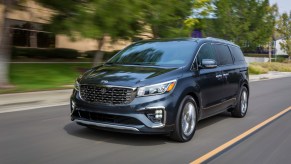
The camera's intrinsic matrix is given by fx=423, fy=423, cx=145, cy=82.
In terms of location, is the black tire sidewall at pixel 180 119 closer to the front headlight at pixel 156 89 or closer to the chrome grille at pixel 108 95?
the front headlight at pixel 156 89

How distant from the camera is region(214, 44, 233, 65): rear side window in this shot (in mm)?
8818

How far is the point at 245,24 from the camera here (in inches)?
1633

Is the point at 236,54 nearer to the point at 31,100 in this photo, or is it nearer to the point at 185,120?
the point at 185,120

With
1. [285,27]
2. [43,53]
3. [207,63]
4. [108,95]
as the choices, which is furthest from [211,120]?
[285,27]

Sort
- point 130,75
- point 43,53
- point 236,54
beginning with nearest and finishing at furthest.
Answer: point 130,75 → point 236,54 → point 43,53

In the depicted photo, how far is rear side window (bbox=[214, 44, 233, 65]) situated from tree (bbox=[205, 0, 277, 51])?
30.9 metres

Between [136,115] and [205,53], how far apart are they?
96.1 inches

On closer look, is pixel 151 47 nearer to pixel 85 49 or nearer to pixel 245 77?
pixel 245 77

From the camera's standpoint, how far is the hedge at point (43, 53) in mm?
23250

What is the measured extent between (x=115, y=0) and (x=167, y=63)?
764 centimetres

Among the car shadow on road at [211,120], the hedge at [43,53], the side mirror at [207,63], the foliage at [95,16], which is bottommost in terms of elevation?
the car shadow on road at [211,120]

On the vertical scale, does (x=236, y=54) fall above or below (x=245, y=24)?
below

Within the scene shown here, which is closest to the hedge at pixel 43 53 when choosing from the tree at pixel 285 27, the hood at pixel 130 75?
the hood at pixel 130 75

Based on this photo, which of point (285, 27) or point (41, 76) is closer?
point (41, 76)
